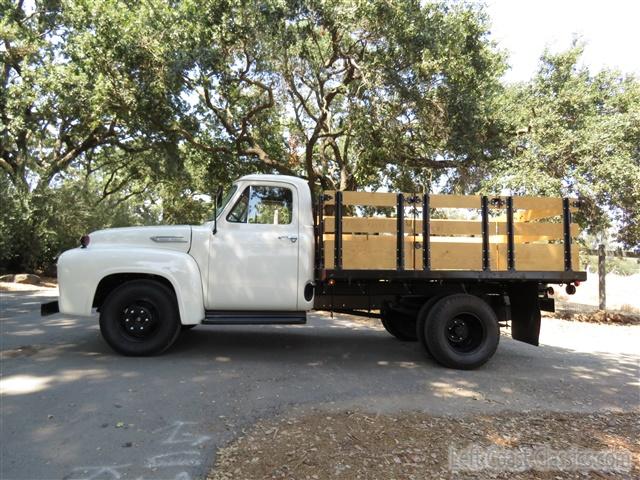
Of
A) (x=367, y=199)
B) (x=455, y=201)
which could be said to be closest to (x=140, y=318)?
(x=367, y=199)

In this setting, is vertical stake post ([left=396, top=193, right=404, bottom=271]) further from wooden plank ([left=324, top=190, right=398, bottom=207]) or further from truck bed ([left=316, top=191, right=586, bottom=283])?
wooden plank ([left=324, top=190, right=398, bottom=207])

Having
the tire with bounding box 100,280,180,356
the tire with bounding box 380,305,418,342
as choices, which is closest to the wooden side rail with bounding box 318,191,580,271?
the tire with bounding box 380,305,418,342

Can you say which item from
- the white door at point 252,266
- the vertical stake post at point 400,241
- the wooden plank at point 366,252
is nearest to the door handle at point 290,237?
the white door at point 252,266

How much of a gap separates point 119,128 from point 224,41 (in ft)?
33.3

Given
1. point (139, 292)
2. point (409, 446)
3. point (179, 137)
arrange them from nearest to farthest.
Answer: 1. point (409, 446)
2. point (139, 292)
3. point (179, 137)

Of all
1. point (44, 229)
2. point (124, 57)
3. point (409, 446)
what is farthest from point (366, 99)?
point (44, 229)

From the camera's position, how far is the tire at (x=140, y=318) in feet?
18.2

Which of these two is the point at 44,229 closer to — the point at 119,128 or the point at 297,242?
the point at 119,128

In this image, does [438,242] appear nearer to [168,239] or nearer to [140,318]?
[168,239]

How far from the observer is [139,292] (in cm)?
559

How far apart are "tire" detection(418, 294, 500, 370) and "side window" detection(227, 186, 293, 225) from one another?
218cm

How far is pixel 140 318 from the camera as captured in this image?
5.63 meters

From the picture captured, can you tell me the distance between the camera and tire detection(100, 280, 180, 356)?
5.55m

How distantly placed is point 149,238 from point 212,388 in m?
2.20
